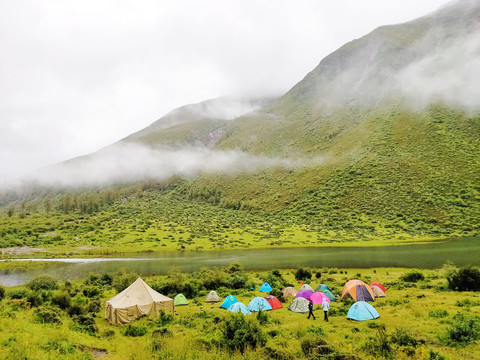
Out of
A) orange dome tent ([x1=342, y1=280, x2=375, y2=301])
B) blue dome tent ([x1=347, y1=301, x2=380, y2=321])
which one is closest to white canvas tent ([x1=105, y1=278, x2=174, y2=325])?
blue dome tent ([x1=347, y1=301, x2=380, y2=321])

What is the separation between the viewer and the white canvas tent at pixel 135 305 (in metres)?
28.3

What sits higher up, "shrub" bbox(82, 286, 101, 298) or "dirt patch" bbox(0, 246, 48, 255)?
"shrub" bbox(82, 286, 101, 298)

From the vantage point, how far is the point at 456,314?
23.0 metres

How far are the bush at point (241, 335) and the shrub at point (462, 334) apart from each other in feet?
37.3

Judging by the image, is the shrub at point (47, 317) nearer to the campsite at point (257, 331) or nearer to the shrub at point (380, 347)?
the campsite at point (257, 331)

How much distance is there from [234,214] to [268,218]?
91.8 feet

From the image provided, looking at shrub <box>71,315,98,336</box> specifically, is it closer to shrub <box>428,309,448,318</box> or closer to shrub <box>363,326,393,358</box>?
shrub <box>363,326,393,358</box>

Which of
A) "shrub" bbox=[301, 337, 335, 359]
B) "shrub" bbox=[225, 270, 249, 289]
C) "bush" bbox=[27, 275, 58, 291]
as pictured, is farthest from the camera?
"shrub" bbox=[225, 270, 249, 289]

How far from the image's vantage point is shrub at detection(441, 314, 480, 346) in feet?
58.0

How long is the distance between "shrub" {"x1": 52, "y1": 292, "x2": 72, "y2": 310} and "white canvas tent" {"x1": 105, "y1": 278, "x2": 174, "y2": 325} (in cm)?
477

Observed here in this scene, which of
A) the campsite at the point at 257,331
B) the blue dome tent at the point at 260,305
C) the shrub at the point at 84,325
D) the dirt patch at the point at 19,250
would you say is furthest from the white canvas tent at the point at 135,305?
the dirt patch at the point at 19,250

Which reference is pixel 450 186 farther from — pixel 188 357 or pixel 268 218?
pixel 188 357

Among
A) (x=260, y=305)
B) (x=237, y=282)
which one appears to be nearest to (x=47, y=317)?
(x=260, y=305)

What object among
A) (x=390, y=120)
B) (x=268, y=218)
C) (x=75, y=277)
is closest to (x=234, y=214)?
(x=268, y=218)
